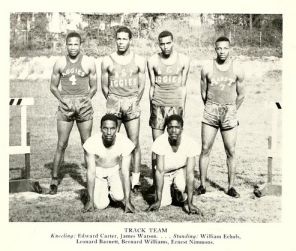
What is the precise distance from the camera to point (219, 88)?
5.79 meters

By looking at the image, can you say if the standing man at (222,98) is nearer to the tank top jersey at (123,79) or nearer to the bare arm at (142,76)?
the bare arm at (142,76)

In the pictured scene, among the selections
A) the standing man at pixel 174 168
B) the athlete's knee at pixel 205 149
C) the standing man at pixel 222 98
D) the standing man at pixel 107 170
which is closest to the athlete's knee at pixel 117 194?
the standing man at pixel 107 170

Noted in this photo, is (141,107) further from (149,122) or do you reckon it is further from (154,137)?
(154,137)

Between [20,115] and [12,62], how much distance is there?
50 centimetres

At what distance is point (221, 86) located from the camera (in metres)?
5.78

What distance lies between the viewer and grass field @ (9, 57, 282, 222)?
564 centimetres

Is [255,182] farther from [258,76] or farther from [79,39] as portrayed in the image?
[79,39]

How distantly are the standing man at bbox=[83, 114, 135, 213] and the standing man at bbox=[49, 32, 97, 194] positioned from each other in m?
0.29

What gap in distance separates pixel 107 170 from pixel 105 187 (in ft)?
0.51

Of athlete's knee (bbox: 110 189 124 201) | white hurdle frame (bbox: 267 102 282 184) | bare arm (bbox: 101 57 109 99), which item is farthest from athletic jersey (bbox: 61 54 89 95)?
white hurdle frame (bbox: 267 102 282 184)

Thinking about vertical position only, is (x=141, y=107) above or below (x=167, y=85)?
below

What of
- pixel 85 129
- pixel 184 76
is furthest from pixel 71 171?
pixel 184 76

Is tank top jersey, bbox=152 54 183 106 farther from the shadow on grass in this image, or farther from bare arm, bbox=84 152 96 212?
the shadow on grass

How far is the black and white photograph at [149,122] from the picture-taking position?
559 centimetres
